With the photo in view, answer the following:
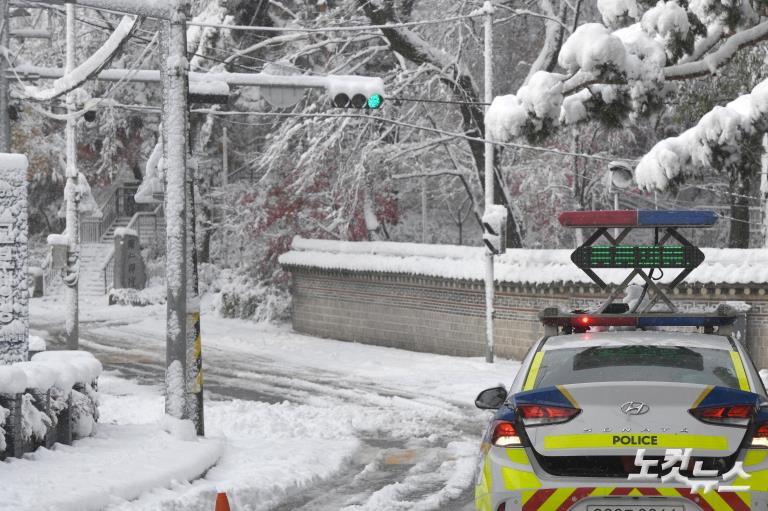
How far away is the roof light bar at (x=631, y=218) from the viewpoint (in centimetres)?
883

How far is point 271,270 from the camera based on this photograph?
3634 centimetres

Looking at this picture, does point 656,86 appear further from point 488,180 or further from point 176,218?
point 488,180

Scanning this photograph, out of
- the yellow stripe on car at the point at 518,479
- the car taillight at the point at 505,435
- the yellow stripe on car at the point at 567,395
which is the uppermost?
the yellow stripe on car at the point at 567,395

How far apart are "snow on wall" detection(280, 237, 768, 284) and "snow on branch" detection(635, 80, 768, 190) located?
5.99 meters

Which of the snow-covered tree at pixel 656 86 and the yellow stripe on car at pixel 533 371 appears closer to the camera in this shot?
the yellow stripe on car at pixel 533 371

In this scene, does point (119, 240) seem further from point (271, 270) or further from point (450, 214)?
point (450, 214)

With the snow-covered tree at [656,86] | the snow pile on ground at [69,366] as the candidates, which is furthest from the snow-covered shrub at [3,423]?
the snow-covered tree at [656,86]

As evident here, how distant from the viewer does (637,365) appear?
7.39 meters

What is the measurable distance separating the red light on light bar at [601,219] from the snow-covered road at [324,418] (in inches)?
135

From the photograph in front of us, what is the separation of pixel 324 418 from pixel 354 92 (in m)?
4.72

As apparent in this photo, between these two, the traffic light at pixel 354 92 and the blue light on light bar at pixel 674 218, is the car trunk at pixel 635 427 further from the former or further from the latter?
the traffic light at pixel 354 92

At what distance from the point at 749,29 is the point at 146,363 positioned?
14.7 meters

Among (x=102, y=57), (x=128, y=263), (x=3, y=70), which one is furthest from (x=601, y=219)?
(x=128, y=263)

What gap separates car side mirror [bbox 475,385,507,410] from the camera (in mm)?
8023
